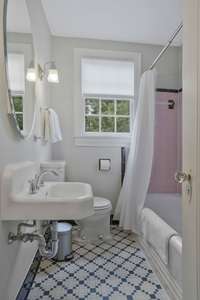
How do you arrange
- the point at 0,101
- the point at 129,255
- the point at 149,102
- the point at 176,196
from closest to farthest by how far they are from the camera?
the point at 0,101, the point at 129,255, the point at 149,102, the point at 176,196

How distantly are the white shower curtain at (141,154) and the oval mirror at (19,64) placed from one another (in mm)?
1321

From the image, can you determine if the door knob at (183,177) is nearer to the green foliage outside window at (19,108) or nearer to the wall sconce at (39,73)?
the green foliage outside window at (19,108)

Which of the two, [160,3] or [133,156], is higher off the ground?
[160,3]

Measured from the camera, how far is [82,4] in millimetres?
2307

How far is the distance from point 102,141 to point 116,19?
149 cm

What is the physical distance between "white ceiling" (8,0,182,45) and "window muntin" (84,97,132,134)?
2.77ft

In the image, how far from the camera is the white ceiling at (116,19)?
2295 millimetres

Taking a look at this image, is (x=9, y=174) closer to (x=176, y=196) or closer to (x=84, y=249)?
(x=84, y=249)

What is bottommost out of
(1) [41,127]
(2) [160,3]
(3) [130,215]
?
(3) [130,215]

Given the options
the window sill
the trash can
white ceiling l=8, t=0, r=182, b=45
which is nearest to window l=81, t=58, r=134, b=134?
the window sill

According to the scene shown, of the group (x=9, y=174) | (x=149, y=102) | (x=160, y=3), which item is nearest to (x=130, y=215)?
(x=149, y=102)

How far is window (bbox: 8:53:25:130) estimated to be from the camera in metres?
1.33

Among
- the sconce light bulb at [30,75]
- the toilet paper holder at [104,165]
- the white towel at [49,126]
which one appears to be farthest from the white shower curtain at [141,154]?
the sconce light bulb at [30,75]

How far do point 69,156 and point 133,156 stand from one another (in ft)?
2.96
